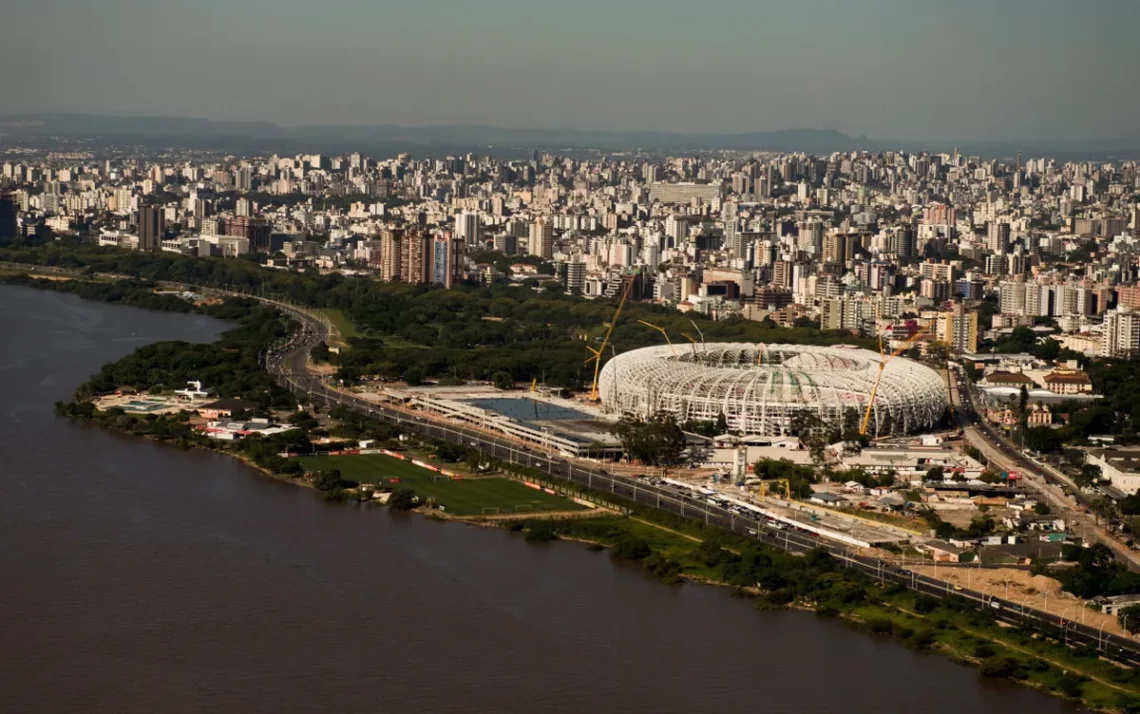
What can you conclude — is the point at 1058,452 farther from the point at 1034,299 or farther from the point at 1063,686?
the point at 1034,299

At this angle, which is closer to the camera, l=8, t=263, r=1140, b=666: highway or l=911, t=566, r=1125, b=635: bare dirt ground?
l=8, t=263, r=1140, b=666: highway

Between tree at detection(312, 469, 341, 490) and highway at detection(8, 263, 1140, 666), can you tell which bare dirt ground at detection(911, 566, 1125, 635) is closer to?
highway at detection(8, 263, 1140, 666)

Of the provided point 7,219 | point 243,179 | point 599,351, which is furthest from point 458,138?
point 599,351

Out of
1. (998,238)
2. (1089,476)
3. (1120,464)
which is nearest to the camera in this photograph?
(1089,476)

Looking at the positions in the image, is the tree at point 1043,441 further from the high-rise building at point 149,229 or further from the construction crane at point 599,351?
the high-rise building at point 149,229

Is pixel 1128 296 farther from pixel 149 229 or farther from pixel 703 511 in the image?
pixel 149 229

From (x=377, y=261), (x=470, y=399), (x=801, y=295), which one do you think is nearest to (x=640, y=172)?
(x=377, y=261)

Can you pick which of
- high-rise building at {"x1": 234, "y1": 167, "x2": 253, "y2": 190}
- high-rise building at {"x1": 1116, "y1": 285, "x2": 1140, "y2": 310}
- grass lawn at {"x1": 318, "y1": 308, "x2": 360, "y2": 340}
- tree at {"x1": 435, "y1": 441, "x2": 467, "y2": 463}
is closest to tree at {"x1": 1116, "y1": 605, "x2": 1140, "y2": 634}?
tree at {"x1": 435, "y1": 441, "x2": 467, "y2": 463}

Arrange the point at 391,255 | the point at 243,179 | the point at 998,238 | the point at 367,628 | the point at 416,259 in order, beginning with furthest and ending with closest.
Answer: the point at 243,179
the point at 998,238
the point at 391,255
the point at 416,259
the point at 367,628
